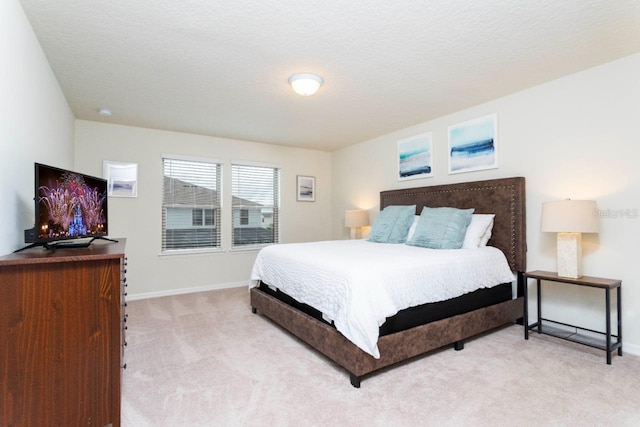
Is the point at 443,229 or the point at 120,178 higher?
the point at 120,178

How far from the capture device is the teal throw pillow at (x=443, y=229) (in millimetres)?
3214

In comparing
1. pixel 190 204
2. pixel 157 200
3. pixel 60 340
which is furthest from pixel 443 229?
pixel 157 200

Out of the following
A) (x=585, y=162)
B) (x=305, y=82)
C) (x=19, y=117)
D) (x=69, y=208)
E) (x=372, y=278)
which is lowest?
(x=372, y=278)

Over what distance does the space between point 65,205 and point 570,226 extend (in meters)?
3.62

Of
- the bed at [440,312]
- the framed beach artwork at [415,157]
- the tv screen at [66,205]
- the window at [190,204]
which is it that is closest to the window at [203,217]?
the window at [190,204]

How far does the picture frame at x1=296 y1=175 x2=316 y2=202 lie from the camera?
19.0ft

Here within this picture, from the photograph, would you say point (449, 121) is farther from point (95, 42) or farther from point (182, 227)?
point (182, 227)

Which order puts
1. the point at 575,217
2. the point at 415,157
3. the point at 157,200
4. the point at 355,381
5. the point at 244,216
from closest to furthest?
the point at 355,381, the point at 575,217, the point at 415,157, the point at 157,200, the point at 244,216

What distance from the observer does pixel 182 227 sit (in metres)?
4.84

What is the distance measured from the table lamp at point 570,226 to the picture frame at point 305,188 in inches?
150

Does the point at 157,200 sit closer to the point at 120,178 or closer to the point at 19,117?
the point at 120,178

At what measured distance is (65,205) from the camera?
1.91 metres

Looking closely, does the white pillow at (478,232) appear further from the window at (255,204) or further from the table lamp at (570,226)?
the window at (255,204)

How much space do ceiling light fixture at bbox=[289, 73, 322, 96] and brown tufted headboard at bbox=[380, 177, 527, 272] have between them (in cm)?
208
